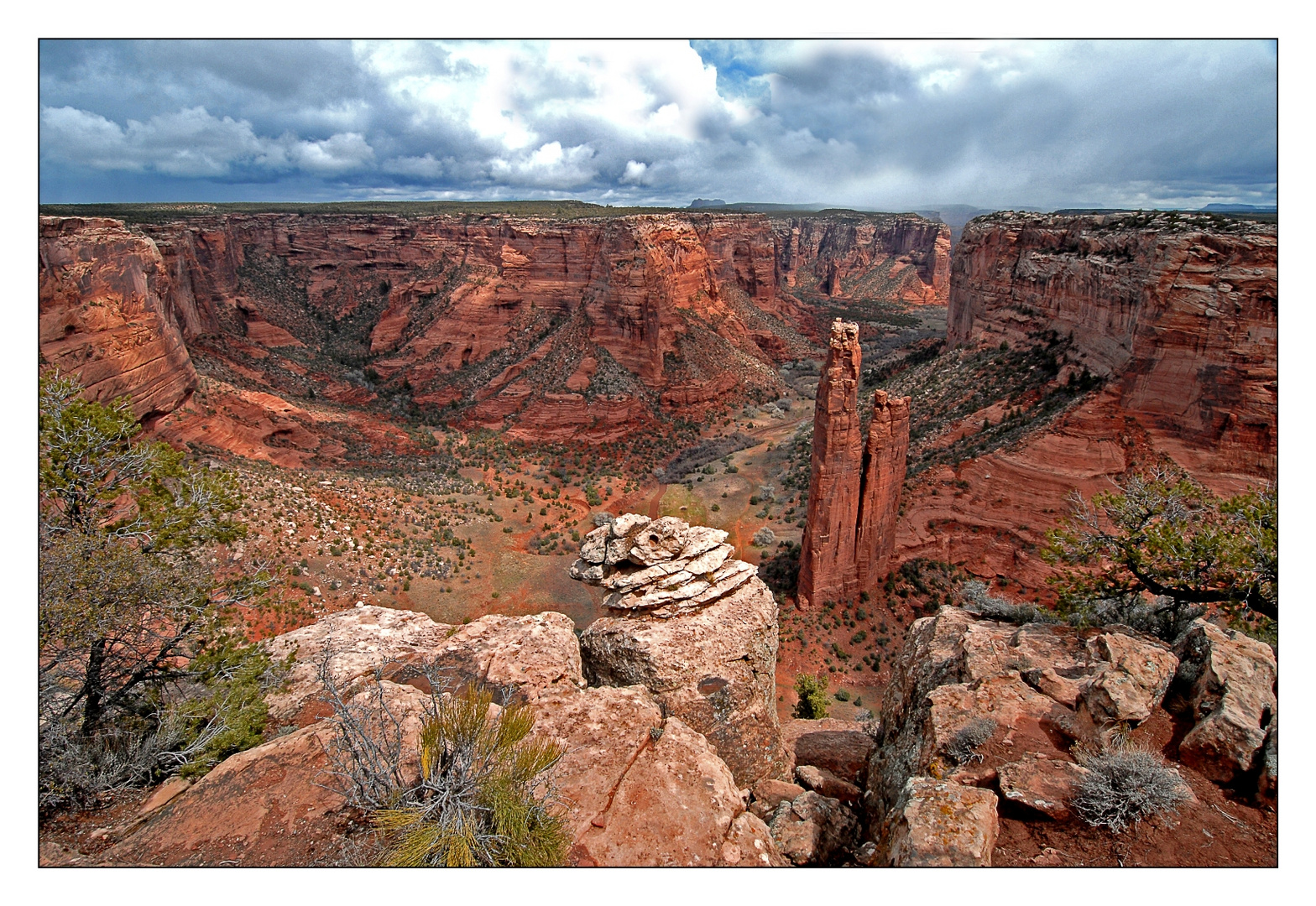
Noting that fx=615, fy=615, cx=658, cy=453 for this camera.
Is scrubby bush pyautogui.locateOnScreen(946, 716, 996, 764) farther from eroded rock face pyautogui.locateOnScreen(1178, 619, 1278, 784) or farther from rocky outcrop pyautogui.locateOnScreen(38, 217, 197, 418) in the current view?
rocky outcrop pyautogui.locateOnScreen(38, 217, 197, 418)

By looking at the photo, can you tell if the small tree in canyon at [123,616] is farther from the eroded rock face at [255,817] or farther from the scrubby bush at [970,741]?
the scrubby bush at [970,741]

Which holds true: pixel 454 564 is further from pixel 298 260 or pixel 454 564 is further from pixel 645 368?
pixel 298 260

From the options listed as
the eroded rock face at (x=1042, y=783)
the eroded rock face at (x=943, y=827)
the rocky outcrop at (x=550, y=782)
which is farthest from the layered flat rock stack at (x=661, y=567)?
the eroded rock face at (x=1042, y=783)

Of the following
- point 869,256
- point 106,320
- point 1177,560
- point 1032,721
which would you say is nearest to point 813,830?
point 1032,721

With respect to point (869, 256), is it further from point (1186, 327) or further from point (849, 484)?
point (849, 484)

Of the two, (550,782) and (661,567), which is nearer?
(550,782)

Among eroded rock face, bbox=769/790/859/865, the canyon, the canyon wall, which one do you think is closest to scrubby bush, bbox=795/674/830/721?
the canyon
